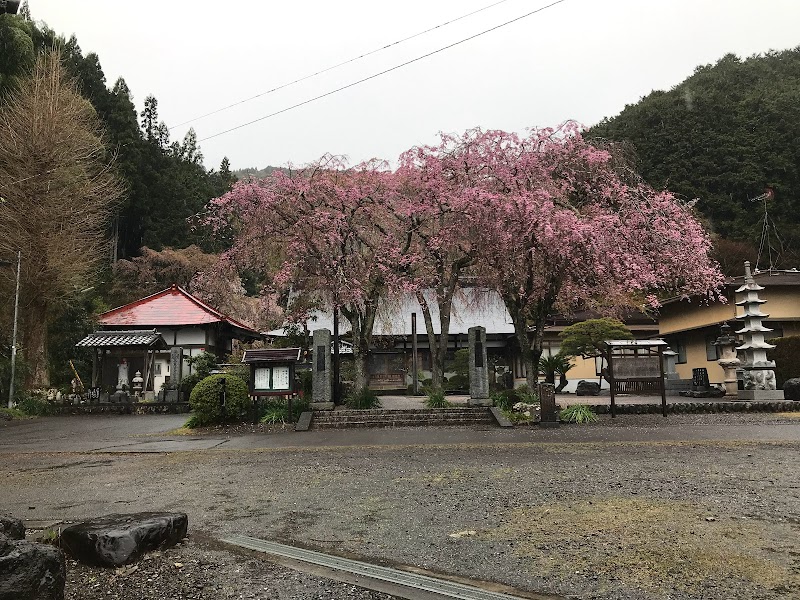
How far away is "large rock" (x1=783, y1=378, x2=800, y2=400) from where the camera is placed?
17328 mm

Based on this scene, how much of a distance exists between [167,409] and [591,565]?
20.0 meters

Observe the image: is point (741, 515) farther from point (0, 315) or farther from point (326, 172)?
point (0, 315)

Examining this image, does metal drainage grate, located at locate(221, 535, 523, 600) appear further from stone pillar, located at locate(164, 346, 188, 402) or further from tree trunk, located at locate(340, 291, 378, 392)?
stone pillar, located at locate(164, 346, 188, 402)

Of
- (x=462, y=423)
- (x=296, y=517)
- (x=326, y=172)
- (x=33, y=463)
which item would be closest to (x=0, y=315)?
(x=326, y=172)

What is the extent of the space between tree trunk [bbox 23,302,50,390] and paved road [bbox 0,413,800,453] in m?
8.93

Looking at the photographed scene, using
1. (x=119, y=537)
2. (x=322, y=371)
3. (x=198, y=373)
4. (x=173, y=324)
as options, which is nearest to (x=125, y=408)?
(x=198, y=373)

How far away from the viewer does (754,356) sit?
1845cm

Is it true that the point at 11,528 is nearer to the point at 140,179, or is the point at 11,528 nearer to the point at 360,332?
the point at 360,332

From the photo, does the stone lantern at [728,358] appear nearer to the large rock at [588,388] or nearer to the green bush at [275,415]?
the large rock at [588,388]

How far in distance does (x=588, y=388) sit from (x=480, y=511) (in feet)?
78.2

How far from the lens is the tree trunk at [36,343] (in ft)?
76.7

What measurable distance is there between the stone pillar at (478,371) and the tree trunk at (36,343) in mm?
17461

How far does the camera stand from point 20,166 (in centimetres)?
2230

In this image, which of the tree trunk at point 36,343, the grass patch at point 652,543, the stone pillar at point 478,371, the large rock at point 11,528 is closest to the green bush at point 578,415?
the stone pillar at point 478,371
